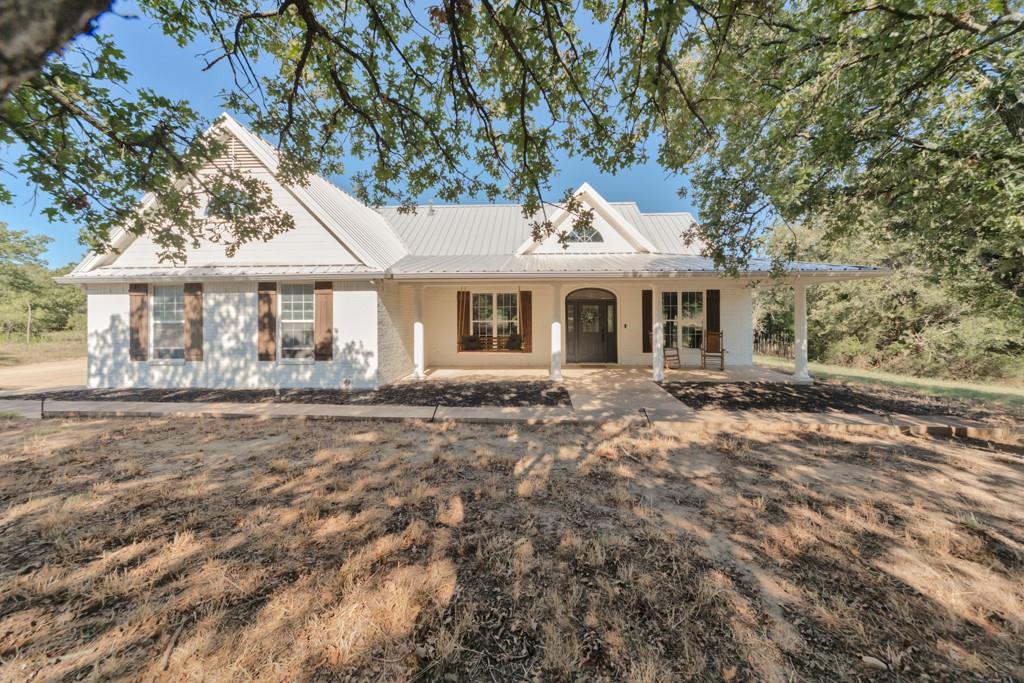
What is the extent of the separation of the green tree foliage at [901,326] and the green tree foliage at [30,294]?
135ft

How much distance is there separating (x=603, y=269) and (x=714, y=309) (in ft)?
15.6

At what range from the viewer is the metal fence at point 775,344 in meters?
18.6

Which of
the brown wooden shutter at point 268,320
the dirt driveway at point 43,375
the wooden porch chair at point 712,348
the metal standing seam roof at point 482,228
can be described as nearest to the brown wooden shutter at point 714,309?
the wooden porch chair at point 712,348

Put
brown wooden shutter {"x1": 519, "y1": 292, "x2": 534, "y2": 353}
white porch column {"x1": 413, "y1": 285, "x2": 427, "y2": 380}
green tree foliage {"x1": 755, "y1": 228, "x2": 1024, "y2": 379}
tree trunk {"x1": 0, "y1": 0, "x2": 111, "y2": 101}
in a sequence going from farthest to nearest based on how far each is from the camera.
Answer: green tree foliage {"x1": 755, "y1": 228, "x2": 1024, "y2": 379}, brown wooden shutter {"x1": 519, "y1": 292, "x2": 534, "y2": 353}, white porch column {"x1": 413, "y1": 285, "x2": 427, "y2": 380}, tree trunk {"x1": 0, "y1": 0, "x2": 111, "y2": 101}

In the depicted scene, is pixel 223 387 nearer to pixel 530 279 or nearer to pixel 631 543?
pixel 530 279

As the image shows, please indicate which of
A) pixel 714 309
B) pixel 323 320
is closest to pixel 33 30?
pixel 323 320

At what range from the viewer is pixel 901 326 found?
16047mm

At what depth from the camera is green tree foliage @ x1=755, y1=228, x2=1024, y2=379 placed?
13844mm

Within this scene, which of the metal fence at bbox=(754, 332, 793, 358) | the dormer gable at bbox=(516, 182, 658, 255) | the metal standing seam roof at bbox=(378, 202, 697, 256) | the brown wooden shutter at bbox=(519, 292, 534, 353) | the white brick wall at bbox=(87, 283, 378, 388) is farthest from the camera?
the metal fence at bbox=(754, 332, 793, 358)

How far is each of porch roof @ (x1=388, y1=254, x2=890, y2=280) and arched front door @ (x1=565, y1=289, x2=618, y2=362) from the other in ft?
6.41

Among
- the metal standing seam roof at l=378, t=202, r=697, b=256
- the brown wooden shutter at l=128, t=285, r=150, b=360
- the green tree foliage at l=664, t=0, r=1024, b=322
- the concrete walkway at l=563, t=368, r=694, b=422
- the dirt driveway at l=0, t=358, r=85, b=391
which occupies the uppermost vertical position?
the metal standing seam roof at l=378, t=202, r=697, b=256

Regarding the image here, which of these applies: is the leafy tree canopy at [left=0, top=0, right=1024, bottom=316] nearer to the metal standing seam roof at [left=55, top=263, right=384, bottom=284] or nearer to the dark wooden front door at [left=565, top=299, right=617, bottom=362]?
the metal standing seam roof at [left=55, top=263, right=384, bottom=284]

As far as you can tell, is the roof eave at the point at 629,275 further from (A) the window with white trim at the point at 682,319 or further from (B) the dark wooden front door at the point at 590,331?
(B) the dark wooden front door at the point at 590,331

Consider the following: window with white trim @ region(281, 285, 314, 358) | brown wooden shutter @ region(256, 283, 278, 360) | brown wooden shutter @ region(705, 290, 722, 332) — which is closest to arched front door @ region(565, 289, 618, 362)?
brown wooden shutter @ region(705, 290, 722, 332)
